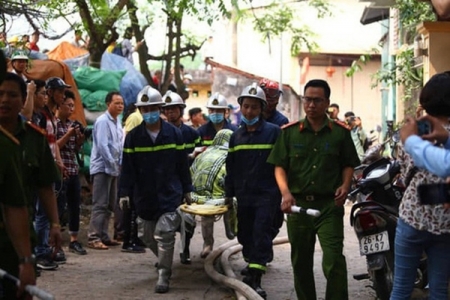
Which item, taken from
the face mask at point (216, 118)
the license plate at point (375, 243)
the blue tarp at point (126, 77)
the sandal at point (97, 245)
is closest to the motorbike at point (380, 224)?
the license plate at point (375, 243)

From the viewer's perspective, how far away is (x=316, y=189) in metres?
7.36

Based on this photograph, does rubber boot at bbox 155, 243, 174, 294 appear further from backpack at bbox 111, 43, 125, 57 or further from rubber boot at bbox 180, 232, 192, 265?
backpack at bbox 111, 43, 125, 57

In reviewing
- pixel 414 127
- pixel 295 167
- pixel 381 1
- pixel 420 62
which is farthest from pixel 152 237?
pixel 381 1

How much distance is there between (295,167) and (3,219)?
10.4 feet

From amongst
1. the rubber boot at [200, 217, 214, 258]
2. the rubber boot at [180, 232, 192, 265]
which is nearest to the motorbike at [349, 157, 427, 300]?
the rubber boot at [180, 232, 192, 265]

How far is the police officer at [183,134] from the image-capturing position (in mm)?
10648

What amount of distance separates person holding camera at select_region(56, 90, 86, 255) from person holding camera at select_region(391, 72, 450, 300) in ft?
17.5

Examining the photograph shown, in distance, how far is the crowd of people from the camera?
17.0 feet

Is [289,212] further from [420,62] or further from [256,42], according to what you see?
[256,42]

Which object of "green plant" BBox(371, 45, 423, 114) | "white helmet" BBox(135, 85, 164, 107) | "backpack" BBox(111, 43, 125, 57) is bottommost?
"white helmet" BBox(135, 85, 164, 107)

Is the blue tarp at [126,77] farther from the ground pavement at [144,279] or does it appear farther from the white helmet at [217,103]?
the ground pavement at [144,279]

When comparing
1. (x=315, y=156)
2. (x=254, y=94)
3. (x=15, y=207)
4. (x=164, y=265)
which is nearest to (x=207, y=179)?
(x=164, y=265)

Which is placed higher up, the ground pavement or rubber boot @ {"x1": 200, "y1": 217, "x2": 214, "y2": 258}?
rubber boot @ {"x1": 200, "y1": 217, "x2": 214, "y2": 258}

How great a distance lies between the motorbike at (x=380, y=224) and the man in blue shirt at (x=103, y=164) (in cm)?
486
